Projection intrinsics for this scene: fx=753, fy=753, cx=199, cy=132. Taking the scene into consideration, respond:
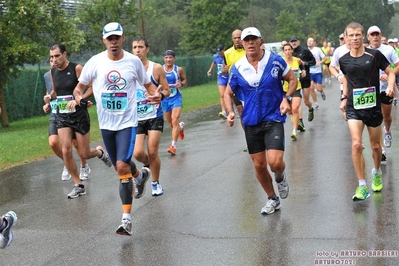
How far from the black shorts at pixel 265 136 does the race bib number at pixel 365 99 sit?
1148mm

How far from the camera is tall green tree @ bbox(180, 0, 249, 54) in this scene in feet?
160

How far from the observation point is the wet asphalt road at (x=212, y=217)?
658 centimetres

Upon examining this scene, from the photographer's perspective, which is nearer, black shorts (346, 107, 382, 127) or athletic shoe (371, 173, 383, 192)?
black shorts (346, 107, 382, 127)

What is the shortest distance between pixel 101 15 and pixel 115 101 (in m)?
23.8

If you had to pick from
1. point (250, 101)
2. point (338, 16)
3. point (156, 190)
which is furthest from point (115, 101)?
point (338, 16)

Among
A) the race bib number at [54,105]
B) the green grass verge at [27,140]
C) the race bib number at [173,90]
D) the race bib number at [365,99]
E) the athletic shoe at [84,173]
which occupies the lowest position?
the green grass verge at [27,140]

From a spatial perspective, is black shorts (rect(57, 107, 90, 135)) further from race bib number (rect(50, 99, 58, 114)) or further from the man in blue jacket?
the man in blue jacket

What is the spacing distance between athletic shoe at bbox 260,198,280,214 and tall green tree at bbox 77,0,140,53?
22.4m

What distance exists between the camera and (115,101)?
25.5 feet

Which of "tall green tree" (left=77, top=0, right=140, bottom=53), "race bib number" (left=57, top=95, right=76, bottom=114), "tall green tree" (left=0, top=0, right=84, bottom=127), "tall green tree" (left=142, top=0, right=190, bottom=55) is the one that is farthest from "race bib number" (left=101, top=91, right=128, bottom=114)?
"tall green tree" (left=142, top=0, right=190, bottom=55)

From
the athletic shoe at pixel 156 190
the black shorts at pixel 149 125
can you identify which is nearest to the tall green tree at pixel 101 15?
the black shorts at pixel 149 125

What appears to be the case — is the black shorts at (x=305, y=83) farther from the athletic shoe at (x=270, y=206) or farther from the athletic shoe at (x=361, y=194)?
the athletic shoe at (x=270, y=206)

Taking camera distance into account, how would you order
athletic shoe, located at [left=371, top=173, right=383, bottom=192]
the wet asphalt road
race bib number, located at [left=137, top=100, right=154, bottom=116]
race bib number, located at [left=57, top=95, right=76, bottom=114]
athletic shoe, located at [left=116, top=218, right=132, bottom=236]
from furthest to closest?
race bib number, located at [left=57, top=95, right=76, bottom=114], race bib number, located at [left=137, top=100, right=154, bottom=116], athletic shoe, located at [left=371, top=173, right=383, bottom=192], athletic shoe, located at [left=116, top=218, right=132, bottom=236], the wet asphalt road

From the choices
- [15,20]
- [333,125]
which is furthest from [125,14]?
[333,125]
